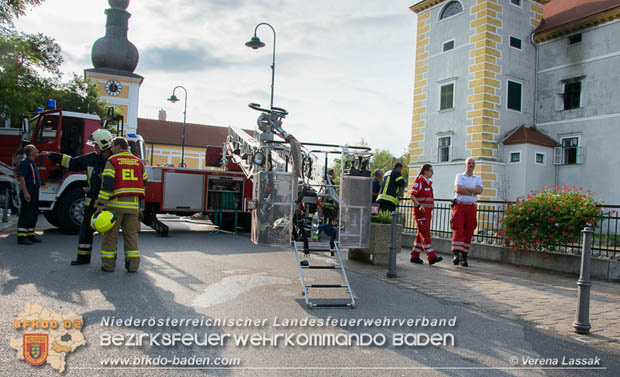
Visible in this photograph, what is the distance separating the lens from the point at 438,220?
1329 centimetres

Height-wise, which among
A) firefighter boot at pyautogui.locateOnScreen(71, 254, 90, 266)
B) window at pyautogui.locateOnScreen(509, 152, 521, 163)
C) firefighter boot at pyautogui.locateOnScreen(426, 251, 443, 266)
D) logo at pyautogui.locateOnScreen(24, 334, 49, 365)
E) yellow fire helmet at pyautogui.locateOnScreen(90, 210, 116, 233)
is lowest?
logo at pyautogui.locateOnScreen(24, 334, 49, 365)

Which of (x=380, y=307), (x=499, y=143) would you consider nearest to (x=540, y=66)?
(x=499, y=143)

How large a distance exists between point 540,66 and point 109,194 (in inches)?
985

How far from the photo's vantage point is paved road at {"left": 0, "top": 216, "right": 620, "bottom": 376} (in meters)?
3.99

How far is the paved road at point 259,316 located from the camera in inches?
157

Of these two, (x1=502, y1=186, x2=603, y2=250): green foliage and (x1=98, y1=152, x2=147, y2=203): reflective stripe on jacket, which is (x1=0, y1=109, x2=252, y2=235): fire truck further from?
(x1=502, y1=186, x2=603, y2=250): green foliage

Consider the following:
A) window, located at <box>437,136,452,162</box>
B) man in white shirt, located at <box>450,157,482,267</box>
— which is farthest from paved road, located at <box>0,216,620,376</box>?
window, located at <box>437,136,452,162</box>

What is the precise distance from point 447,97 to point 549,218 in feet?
60.9

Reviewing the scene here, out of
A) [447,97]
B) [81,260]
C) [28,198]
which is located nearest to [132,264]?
[81,260]

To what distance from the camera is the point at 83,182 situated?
1255cm

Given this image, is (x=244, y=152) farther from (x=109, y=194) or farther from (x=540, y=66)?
(x=540, y=66)

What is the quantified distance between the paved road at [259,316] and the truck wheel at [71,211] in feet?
10.6

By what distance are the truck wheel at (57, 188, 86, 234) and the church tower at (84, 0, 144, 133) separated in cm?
4750

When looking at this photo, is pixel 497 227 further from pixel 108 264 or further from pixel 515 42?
pixel 515 42
